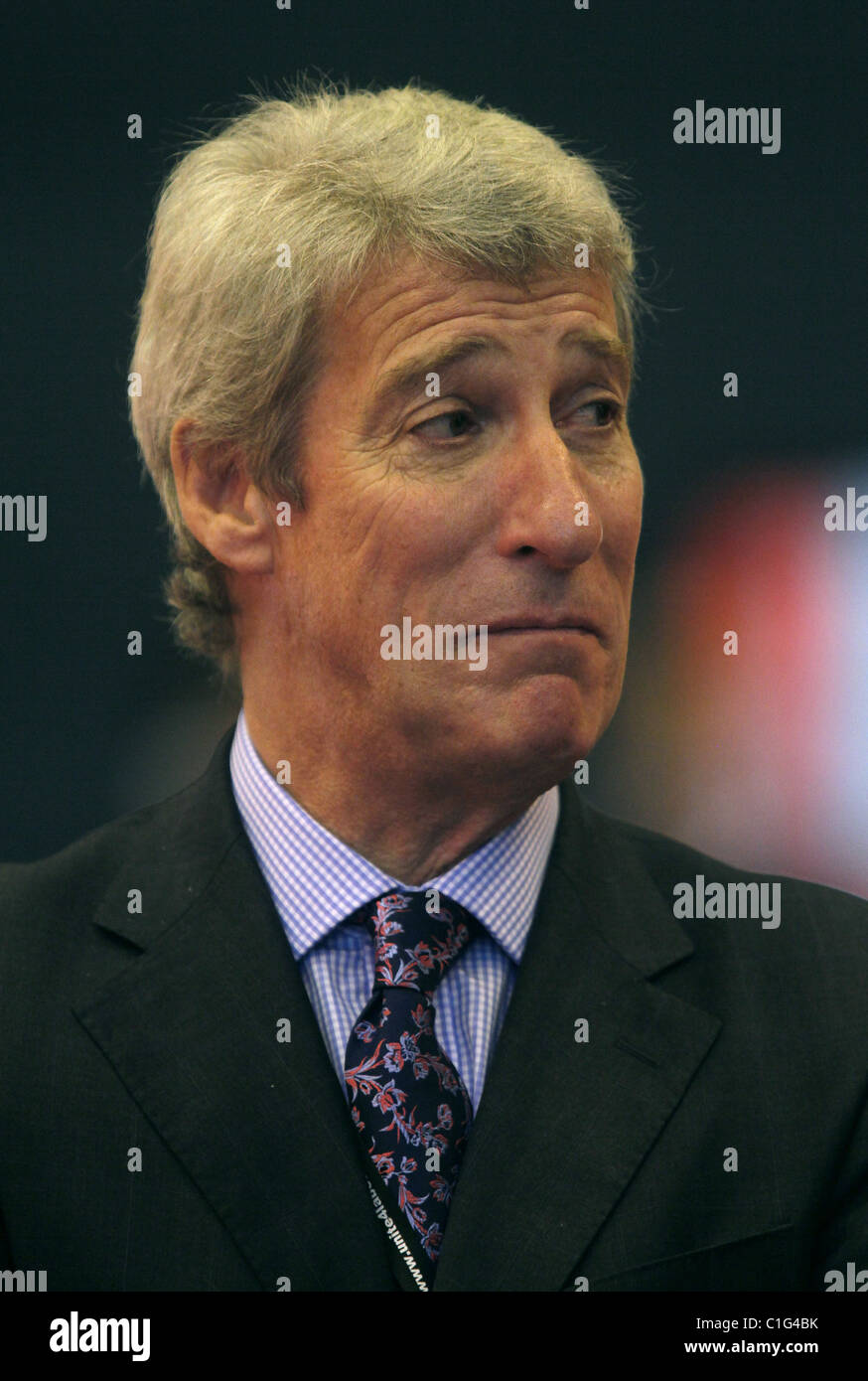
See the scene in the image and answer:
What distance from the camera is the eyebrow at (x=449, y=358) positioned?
2340 mm

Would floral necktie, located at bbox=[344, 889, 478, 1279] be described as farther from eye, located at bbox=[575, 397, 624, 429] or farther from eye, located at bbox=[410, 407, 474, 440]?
eye, located at bbox=[575, 397, 624, 429]

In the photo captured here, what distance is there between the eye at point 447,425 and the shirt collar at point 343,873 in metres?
0.59

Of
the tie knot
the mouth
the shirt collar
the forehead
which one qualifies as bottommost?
the tie knot

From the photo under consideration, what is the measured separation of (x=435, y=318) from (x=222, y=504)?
519 millimetres

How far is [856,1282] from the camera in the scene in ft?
7.22

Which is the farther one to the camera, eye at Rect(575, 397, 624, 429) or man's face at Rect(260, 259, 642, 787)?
eye at Rect(575, 397, 624, 429)

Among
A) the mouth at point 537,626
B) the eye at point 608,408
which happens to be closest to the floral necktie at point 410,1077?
the mouth at point 537,626

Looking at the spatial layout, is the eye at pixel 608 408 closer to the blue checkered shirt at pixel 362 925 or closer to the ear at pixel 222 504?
the ear at pixel 222 504

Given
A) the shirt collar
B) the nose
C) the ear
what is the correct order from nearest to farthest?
the nose, the shirt collar, the ear

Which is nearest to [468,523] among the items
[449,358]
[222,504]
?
[449,358]

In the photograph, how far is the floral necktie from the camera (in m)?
2.23

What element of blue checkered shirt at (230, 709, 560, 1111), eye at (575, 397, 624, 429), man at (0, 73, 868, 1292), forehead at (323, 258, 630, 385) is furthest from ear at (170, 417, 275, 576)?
eye at (575, 397, 624, 429)

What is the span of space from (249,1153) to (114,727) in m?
1.36

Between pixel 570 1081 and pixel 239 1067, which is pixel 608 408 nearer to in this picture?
pixel 570 1081
